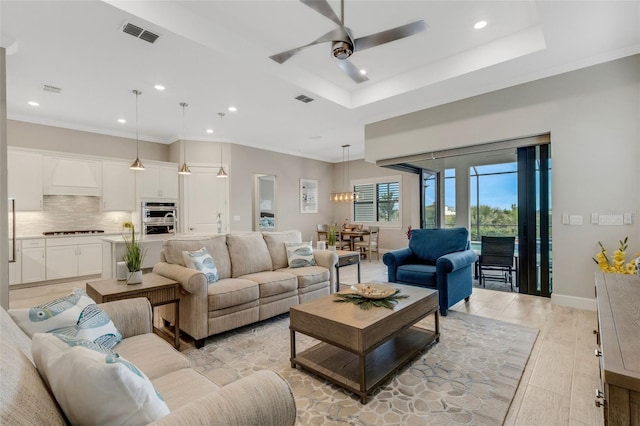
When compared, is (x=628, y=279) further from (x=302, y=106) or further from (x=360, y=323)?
(x=302, y=106)

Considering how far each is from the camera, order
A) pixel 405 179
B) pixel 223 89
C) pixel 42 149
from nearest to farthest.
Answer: pixel 223 89, pixel 42 149, pixel 405 179

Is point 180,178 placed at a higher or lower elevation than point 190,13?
lower

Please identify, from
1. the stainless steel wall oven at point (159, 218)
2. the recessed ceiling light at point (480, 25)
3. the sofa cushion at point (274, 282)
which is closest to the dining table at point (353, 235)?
the stainless steel wall oven at point (159, 218)

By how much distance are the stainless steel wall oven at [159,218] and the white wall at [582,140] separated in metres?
6.09

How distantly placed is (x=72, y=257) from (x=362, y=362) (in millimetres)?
5976

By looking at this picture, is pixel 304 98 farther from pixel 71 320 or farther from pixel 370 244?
pixel 370 244

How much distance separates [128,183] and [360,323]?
607 cm

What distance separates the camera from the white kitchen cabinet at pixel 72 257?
529 centimetres

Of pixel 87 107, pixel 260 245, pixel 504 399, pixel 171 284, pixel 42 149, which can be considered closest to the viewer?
pixel 504 399

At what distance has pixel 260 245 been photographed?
12.8 ft

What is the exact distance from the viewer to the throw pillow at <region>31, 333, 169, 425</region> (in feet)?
2.73

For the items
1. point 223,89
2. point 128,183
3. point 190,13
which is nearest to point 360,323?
point 190,13

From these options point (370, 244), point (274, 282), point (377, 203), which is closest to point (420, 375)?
point (274, 282)

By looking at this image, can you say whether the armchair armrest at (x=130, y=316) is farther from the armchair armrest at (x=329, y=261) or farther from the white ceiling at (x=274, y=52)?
the white ceiling at (x=274, y=52)
